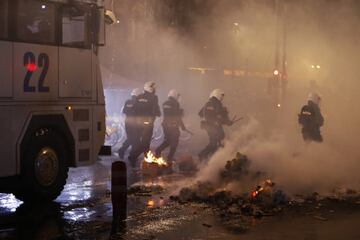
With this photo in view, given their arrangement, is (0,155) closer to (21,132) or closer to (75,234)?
(21,132)

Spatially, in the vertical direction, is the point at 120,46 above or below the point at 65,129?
above

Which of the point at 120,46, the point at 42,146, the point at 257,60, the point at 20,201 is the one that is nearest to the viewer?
the point at 42,146

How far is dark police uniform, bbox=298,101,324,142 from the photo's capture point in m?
12.1

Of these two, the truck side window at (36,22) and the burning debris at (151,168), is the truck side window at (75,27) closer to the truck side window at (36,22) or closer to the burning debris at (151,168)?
the truck side window at (36,22)

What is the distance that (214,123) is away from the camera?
12.7 meters

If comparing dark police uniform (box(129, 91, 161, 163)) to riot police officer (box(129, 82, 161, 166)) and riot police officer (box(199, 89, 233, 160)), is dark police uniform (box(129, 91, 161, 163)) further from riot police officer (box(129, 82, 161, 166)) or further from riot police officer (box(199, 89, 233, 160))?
riot police officer (box(199, 89, 233, 160))

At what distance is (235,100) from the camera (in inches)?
1024

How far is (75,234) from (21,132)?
5.85 ft

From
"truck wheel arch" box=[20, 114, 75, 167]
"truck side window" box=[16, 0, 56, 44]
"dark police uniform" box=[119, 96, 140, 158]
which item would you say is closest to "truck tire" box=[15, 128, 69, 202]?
"truck wheel arch" box=[20, 114, 75, 167]

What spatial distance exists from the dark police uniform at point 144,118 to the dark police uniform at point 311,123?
3.11 m

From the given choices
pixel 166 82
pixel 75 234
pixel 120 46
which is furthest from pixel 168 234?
pixel 166 82

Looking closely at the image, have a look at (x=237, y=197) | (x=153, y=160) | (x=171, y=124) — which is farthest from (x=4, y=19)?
(x=171, y=124)

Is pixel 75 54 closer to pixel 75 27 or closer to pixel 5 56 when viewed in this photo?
pixel 75 27

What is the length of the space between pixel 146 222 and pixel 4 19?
A: 2995 millimetres
